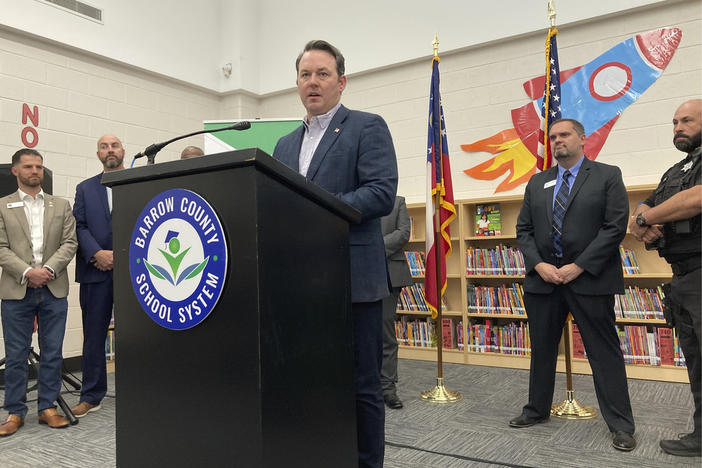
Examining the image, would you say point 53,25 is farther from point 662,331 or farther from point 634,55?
point 662,331

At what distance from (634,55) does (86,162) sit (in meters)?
4.86

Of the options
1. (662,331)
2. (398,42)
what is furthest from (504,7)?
(662,331)

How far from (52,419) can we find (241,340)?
8.51 ft

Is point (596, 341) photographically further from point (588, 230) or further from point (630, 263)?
point (630, 263)

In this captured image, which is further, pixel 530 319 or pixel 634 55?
pixel 634 55

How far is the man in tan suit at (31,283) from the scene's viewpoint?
2887 mm

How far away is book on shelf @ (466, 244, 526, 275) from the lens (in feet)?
14.4

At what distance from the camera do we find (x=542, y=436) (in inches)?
103

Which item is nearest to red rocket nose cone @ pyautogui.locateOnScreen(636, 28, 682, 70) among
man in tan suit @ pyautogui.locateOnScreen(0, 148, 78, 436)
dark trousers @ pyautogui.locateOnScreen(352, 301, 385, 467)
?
dark trousers @ pyautogui.locateOnScreen(352, 301, 385, 467)

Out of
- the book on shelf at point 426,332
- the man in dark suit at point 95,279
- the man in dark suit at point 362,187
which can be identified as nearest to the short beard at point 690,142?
the man in dark suit at point 362,187

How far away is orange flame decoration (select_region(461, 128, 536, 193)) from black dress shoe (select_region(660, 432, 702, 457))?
266 cm

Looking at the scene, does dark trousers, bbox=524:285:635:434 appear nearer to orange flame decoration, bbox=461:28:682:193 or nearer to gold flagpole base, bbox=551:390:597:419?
gold flagpole base, bbox=551:390:597:419

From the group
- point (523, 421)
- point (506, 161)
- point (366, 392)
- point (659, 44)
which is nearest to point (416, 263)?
point (506, 161)

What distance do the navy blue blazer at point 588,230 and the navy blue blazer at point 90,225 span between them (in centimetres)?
256
